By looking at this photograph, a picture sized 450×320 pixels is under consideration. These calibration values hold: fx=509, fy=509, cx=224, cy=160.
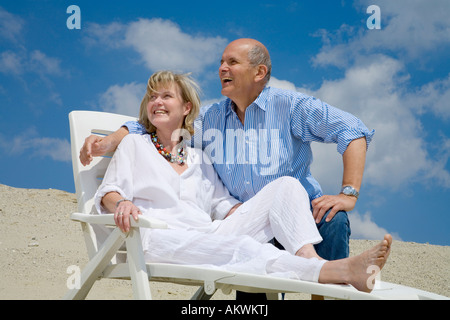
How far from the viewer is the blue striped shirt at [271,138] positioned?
3582 millimetres

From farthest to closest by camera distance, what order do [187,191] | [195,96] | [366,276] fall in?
[195,96]
[187,191]
[366,276]

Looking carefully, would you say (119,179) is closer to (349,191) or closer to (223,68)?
(223,68)

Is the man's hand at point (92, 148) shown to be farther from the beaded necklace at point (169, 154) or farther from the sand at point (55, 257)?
the sand at point (55, 257)

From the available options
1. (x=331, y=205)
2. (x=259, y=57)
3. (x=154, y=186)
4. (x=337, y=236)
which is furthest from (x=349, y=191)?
(x=154, y=186)

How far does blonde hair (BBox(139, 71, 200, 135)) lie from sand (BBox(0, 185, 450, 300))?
10.0 ft

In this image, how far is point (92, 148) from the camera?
11.2 ft

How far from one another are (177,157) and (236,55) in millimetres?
863

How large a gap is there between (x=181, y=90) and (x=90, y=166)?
86 cm

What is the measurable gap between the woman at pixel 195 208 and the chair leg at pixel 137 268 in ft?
0.35


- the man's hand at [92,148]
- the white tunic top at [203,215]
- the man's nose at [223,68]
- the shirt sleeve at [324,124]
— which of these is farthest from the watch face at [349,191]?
the man's hand at [92,148]

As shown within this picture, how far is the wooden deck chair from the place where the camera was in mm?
2430
